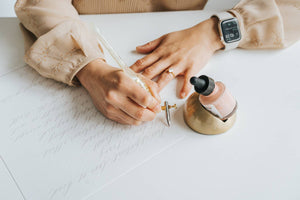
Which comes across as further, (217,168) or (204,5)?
(204,5)

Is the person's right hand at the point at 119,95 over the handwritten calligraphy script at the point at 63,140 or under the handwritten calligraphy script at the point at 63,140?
over

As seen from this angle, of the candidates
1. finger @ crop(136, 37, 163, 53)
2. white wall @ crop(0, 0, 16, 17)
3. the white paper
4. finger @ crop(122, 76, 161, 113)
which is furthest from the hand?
white wall @ crop(0, 0, 16, 17)

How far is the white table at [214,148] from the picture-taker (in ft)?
1.61

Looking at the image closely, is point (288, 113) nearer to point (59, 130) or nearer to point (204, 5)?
point (204, 5)

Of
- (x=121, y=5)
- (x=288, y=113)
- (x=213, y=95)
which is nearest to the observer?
(x=213, y=95)

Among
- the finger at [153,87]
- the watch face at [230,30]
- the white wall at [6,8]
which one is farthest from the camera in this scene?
the white wall at [6,8]

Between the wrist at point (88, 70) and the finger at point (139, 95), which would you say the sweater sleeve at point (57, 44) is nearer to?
the wrist at point (88, 70)

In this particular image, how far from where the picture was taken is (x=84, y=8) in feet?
2.53

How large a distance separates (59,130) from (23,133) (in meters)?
0.08

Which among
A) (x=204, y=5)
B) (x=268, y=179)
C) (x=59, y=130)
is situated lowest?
(x=268, y=179)

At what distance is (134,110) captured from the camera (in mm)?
530

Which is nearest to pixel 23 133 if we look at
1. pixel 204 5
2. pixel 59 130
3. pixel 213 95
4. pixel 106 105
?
pixel 59 130

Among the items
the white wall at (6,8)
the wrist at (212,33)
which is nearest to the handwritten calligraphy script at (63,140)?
the wrist at (212,33)

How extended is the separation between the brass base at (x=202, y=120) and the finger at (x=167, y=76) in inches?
3.9
